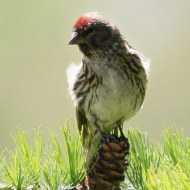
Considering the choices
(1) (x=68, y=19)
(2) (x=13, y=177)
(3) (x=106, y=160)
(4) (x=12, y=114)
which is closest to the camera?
(2) (x=13, y=177)

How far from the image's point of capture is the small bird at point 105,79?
4.78 meters

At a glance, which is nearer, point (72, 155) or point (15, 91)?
point (72, 155)

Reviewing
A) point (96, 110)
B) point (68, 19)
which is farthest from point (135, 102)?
point (68, 19)

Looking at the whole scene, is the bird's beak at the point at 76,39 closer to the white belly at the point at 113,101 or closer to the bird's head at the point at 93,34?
the bird's head at the point at 93,34

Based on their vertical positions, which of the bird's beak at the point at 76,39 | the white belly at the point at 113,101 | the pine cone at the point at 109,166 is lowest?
the pine cone at the point at 109,166

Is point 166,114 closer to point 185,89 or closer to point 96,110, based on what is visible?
point 185,89

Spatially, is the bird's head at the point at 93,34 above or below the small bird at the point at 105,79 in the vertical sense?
above

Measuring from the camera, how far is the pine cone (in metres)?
3.13

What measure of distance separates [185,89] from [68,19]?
48.2 inches

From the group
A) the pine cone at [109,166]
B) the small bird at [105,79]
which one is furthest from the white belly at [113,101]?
the pine cone at [109,166]

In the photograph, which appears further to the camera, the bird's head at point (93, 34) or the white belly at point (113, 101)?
the white belly at point (113, 101)

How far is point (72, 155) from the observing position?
121 inches

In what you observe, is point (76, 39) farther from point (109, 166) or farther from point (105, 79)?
point (109, 166)

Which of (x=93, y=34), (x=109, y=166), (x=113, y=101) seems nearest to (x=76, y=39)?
(x=93, y=34)
